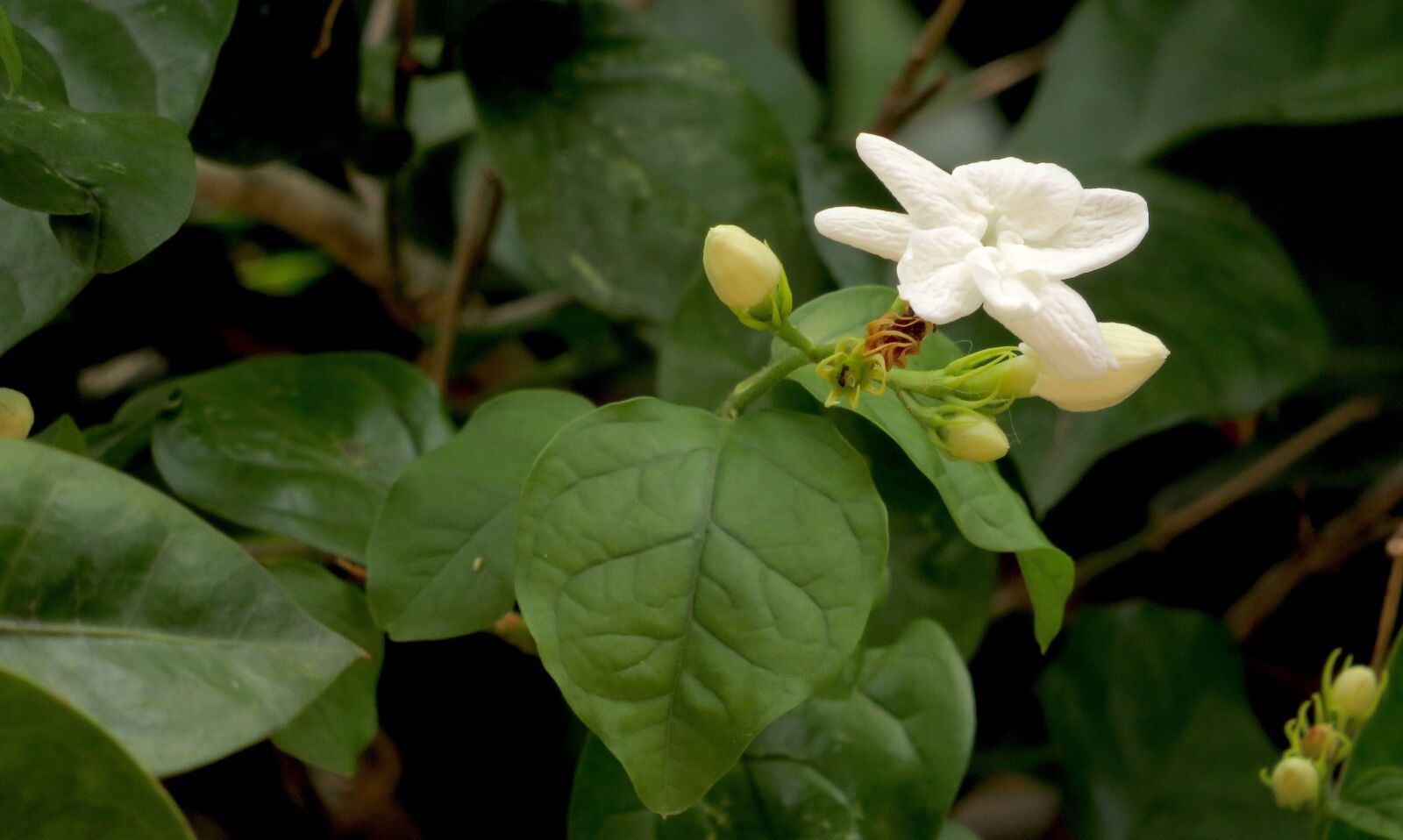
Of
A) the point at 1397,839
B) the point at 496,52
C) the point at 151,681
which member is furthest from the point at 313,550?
the point at 1397,839

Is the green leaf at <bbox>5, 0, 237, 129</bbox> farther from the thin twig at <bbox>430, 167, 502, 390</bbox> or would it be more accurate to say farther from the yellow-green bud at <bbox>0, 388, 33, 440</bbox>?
the thin twig at <bbox>430, 167, 502, 390</bbox>

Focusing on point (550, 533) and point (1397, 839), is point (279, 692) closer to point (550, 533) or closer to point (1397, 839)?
point (550, 533)

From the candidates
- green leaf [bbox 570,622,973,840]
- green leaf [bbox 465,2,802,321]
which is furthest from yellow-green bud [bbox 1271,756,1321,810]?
green leaf [bbox 465,2,802,321]

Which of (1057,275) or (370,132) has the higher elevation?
(1057,275)

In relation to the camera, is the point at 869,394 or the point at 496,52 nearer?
the point at 869,394

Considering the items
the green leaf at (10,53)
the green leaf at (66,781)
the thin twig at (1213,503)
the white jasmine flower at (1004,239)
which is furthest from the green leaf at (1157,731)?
the green leaf at (10,53)

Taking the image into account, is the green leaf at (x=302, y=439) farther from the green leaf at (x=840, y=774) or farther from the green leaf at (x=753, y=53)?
the green leaf at (x=753, y=53)
